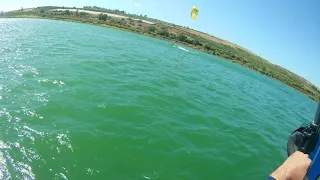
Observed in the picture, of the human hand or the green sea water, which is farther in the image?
the green sea water

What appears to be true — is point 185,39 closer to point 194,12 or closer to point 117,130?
point 194,12

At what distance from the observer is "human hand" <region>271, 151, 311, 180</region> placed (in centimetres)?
309

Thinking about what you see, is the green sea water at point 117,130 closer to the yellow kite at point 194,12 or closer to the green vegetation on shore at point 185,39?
the yellow kite at point 194,12

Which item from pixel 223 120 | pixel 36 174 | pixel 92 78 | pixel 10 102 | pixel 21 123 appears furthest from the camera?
pixel 92 78

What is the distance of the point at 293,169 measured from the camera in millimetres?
3258

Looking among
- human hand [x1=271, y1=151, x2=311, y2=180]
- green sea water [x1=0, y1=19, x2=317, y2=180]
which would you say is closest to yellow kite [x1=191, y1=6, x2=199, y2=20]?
green sea water [x1=0, y1=19, x2=317, y2=180]

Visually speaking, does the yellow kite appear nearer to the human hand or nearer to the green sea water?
the green sea water

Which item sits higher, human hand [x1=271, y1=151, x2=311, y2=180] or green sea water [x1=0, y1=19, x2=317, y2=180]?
human hand [x1=271, y1=151, x2=311, y2=180]

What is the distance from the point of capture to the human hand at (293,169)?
309cm

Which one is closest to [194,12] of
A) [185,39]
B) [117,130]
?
[117,130]

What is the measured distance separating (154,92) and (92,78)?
15.0 ft

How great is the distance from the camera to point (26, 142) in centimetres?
947

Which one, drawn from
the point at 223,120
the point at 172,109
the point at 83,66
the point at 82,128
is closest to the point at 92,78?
the point at 83,66

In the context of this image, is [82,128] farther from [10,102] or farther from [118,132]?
[10,102]
